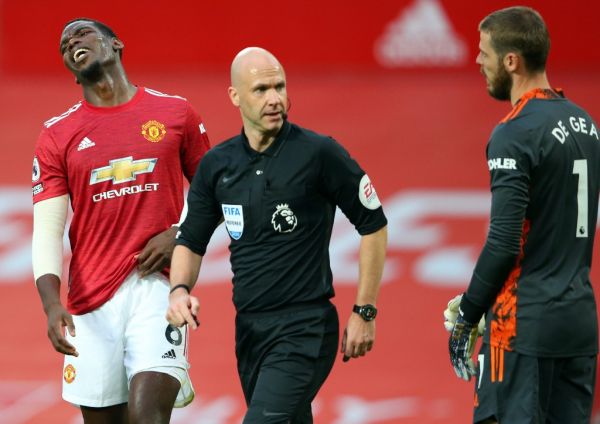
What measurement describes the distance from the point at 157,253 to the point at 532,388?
1.79 m

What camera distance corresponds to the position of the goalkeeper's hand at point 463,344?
451cm

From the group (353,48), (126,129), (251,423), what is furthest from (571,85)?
(251,423)

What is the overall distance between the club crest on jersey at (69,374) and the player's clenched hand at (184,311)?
34.9 inches

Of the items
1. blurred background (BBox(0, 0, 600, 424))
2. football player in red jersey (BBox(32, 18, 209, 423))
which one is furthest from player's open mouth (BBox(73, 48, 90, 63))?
blurred background (BBox(0, 0, 600, 424))

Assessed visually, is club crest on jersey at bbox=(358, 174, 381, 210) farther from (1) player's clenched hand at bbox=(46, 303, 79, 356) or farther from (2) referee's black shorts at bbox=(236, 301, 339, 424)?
(1) player's clenched hand at bbox=(46, 303, 79, 356)

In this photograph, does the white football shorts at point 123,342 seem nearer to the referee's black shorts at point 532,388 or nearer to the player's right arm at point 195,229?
the player's right arm at point 195,229

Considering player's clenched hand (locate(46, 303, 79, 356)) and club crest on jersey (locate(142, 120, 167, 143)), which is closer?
player's clenched hand (locate(46, 303, 79, 356))

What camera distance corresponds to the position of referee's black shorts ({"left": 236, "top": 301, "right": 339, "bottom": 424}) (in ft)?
15.3

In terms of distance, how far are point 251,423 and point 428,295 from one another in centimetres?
329

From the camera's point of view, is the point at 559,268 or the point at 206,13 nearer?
the point at 559,268

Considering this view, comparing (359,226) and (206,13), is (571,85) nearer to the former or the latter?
(206,13)

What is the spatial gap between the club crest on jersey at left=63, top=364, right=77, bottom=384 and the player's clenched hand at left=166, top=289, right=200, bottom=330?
0.89m

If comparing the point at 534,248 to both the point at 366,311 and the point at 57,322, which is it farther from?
the point at 57,322

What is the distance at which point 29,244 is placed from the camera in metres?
8.22
